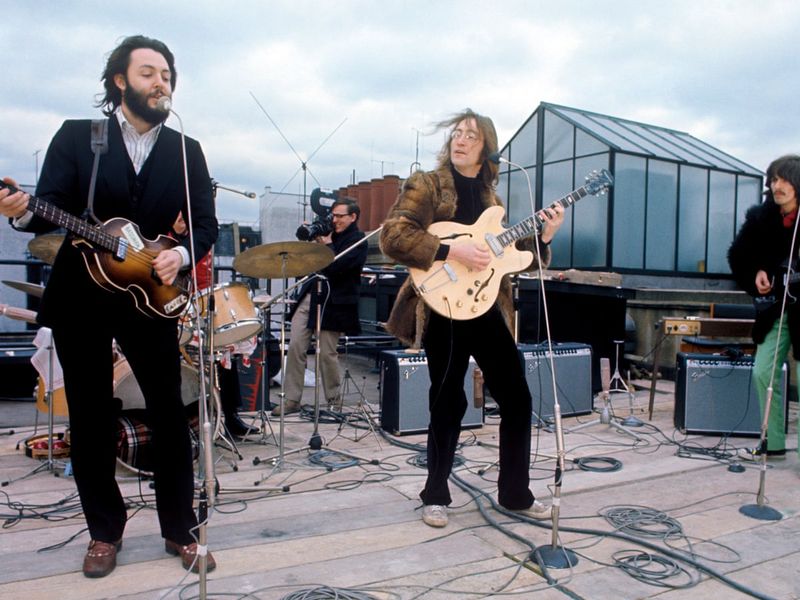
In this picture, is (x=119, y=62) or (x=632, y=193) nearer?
(x=119, y=62)

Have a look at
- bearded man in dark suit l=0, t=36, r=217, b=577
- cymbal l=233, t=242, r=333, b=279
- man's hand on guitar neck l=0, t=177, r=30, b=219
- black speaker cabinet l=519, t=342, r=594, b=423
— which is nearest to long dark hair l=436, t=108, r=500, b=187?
cymbal l=233, t=242, r=333, b=279

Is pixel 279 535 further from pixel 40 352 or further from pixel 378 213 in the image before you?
pixel 378 213

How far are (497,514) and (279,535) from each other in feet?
3.35

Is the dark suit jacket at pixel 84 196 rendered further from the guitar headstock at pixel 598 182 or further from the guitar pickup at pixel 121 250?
the guitar headstock at pixel 598 182

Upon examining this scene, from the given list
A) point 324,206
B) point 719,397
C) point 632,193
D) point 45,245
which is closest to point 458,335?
point 45,245

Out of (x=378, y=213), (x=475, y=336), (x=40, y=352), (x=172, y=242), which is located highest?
(x=378, y=213)

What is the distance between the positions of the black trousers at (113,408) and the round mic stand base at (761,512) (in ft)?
8.43

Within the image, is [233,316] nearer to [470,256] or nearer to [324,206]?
[470,256]

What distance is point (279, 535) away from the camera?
2809 millimetres

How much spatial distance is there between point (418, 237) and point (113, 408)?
1418 mm

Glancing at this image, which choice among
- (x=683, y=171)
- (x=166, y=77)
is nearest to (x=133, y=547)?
(x=166, y=77)

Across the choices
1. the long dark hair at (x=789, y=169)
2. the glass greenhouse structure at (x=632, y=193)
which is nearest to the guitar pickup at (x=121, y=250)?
the long dark hair at (x=789, y=169)

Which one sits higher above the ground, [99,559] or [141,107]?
[141,107]

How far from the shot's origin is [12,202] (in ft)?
6.76
